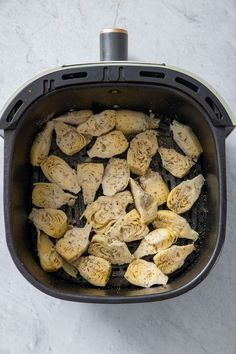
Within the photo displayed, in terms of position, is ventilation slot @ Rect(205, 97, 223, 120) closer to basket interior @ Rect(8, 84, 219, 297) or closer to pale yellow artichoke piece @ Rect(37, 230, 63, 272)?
basket interior @ Rect(8, 84, 219, 297)

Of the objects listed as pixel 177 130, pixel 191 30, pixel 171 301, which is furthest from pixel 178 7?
pixel 171 301

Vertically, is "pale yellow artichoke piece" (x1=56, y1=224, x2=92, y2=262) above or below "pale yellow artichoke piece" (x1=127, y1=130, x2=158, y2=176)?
below

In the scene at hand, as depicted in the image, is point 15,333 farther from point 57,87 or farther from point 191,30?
point 191,30

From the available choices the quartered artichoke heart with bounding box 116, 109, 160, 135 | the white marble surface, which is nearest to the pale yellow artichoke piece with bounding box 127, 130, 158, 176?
the quartered artichoke heart with bounding box 116, 109, 160, 135

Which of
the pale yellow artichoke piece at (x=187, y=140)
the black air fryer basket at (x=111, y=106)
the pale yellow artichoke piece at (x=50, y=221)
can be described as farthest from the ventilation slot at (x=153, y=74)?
the pale yellow artichoke piece at (x=50, y=221)

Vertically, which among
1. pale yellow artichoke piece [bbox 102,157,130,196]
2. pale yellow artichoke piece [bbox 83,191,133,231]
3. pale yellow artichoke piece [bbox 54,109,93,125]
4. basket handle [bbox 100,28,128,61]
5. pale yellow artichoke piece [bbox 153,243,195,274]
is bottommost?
pale yellow artichoke piece [bbox 153,243,195,274]

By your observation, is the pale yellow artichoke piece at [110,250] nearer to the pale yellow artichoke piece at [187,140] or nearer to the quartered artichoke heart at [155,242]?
the quartered artichoke heart at [155,242]
